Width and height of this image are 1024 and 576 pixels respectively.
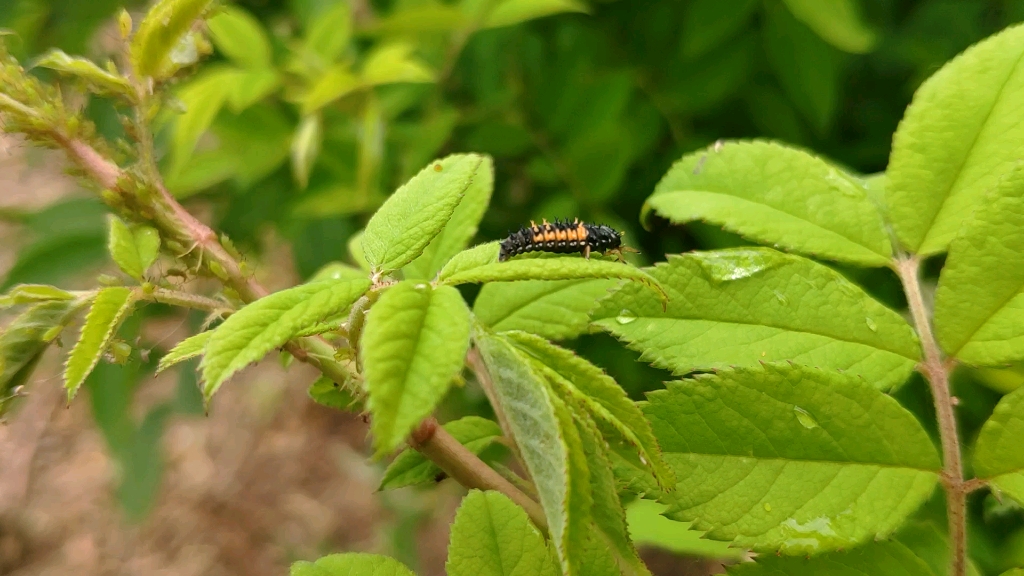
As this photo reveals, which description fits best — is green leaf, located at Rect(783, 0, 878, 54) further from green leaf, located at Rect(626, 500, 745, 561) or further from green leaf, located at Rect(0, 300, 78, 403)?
green leaf, located at Rect(0, 300, 78, 403)

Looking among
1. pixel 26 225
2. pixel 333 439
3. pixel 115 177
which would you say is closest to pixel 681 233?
pixel 115 177

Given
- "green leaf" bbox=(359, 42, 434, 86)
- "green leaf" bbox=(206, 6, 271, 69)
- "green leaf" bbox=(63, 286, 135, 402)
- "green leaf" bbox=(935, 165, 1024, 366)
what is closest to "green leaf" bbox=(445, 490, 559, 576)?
"green leaf" bbox=(63, 286, 135, 402)

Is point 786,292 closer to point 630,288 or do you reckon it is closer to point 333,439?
point 630,288

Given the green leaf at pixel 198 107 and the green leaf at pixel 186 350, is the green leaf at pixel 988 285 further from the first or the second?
the green leaf at pixel 198 107

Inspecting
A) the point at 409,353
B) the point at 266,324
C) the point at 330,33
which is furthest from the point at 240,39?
the point at 409,353

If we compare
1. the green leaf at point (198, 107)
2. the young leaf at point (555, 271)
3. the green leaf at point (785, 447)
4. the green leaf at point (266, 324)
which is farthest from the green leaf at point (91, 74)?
the green leaf at point (198, 107)
